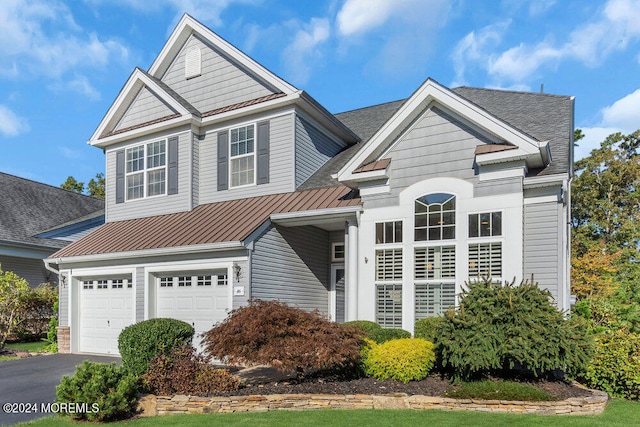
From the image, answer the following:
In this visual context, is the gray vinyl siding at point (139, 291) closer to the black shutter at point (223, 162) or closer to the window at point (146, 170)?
the window at point (146, 170)

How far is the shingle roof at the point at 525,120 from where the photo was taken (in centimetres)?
1136

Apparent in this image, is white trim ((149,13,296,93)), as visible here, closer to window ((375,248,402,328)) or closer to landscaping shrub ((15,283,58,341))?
window ((375,248,402,328))

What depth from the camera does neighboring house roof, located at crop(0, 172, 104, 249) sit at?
69.9ft

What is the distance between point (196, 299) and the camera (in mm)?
13172

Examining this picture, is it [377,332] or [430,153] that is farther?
[430,153]

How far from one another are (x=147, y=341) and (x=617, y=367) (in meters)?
8.63

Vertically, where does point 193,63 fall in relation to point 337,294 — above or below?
above

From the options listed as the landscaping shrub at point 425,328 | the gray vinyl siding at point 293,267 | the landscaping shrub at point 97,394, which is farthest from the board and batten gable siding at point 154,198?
the landscaping shrub at point 425,328

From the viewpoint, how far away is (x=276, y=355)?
8516 millimetres

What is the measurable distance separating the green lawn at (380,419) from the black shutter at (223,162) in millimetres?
8629

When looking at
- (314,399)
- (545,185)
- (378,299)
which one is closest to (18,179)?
(378,299)

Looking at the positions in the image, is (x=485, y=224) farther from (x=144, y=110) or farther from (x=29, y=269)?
(x=29, y=269)

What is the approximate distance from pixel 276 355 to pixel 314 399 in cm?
96

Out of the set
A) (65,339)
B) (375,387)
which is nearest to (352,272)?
(375,387)
